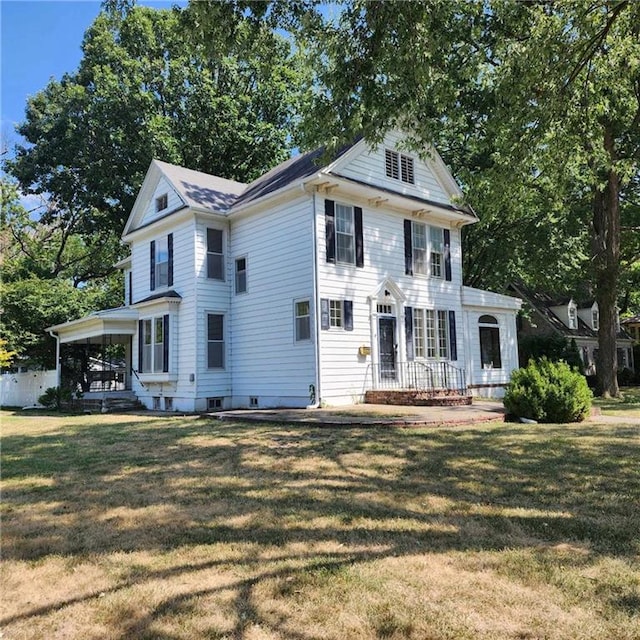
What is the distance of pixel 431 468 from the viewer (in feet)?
22.6

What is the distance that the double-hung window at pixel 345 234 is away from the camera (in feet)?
52.0

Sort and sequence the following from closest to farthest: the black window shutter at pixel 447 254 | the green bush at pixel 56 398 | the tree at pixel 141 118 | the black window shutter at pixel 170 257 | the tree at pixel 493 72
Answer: the tree at pixel 493 72 → the black window shutter at pixel 170 257 → the black window shutter at pixel 447 254 → the green bush at pixel 56 398 → the tree at pixel 141 118

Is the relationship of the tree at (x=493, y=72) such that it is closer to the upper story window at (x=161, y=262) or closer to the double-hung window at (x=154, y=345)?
the upper story window at (x=161, y=262)

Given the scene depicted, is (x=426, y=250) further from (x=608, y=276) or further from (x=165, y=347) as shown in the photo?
(x=165, y=347)

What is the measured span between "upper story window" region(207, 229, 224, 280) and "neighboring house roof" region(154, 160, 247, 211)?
82 centimetres

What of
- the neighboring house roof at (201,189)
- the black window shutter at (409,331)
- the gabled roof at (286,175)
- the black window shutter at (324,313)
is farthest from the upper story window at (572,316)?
the black window shutter at (324,313)

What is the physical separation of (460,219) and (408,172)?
2644 millimetres

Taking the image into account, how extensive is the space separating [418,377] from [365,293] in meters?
3.26

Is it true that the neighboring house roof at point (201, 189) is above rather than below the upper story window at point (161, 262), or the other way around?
above

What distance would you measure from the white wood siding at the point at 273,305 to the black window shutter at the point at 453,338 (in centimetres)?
585

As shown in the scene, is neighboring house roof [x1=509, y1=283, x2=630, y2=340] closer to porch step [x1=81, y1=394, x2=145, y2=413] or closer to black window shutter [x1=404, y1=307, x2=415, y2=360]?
black window shutter [x1=404, y1=307, x2=415, y2=360]

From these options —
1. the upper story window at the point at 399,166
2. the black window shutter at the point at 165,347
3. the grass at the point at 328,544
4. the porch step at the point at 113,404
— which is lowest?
the grass at the point at 328,544

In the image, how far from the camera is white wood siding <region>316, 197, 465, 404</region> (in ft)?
49.5

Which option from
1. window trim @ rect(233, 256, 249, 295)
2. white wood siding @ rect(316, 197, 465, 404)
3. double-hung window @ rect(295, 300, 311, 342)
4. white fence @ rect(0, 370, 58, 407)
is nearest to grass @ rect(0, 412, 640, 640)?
white wood siding @ rect(316, 197, 465, 404)
